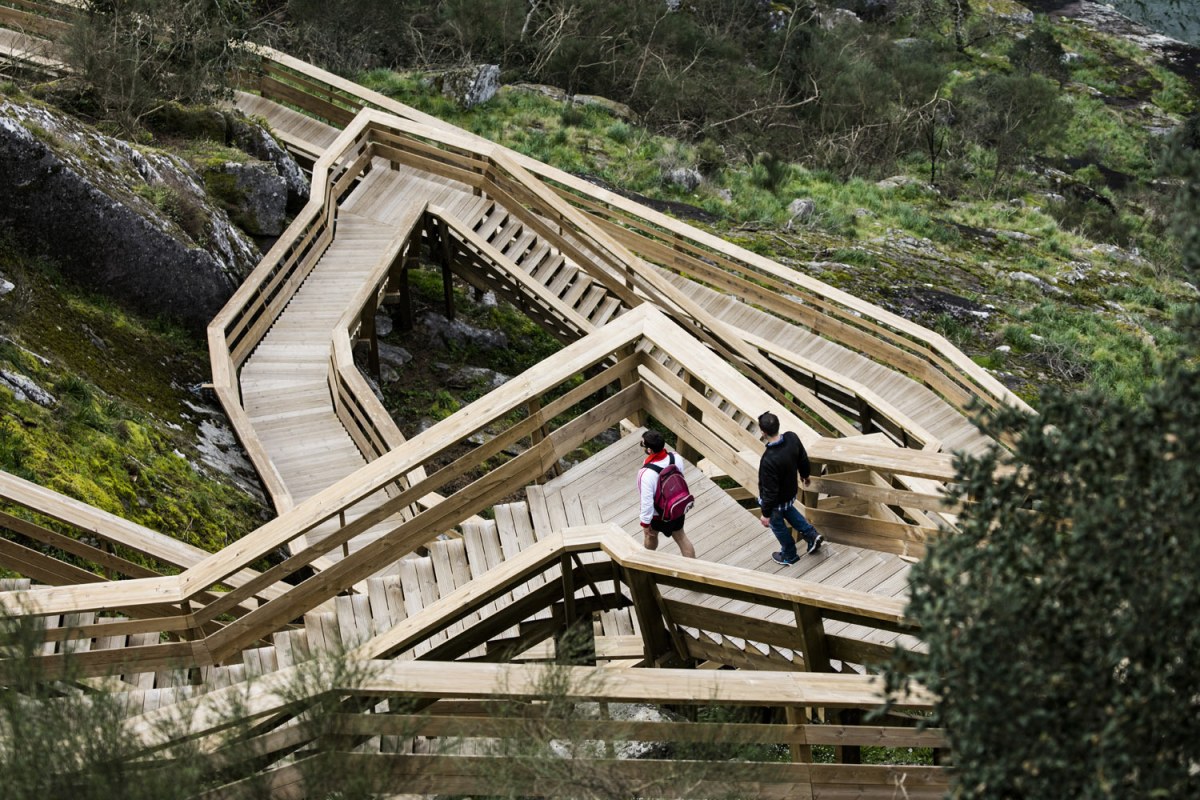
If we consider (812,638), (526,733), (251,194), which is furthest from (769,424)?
(251,194)

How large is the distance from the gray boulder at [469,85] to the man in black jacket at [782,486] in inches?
868

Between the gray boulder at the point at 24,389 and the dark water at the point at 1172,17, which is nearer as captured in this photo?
the gray boulder at the point at 24,389

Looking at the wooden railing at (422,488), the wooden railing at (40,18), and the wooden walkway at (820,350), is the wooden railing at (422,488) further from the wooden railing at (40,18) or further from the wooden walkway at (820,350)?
the wooden railing at (40,18)

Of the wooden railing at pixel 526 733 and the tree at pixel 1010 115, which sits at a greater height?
the tree at pixel 1010 115

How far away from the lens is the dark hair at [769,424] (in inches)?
325

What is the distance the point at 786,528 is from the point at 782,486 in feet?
1.20

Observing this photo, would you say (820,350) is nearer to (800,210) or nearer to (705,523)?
(705,523)

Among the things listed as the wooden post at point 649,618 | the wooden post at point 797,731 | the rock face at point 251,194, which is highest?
the rock face at point 251,194

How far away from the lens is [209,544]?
10875 mm

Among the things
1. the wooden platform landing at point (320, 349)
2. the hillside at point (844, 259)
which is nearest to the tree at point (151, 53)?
the hillside at point (844, 259)

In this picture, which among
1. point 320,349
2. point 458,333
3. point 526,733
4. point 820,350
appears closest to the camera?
point 526,733

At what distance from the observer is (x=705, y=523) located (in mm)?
9070

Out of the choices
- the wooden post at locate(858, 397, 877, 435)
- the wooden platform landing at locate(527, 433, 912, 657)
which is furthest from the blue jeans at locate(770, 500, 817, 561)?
Result: the wooden post at locate(858, 397, 877, 435)

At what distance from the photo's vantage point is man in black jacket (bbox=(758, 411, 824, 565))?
323 inches
